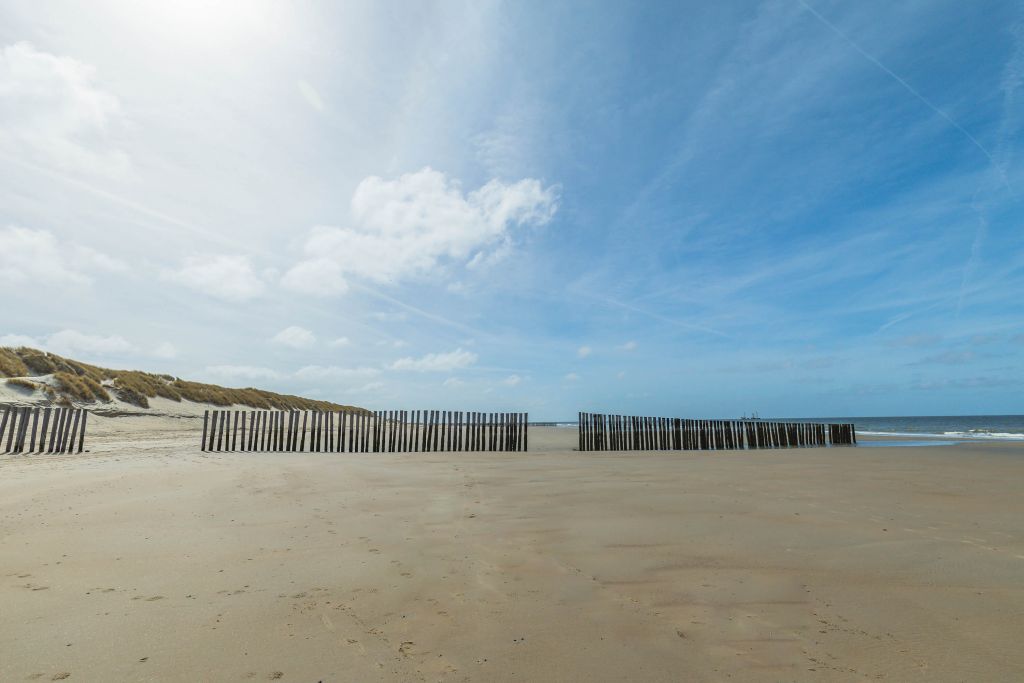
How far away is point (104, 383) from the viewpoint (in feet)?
84.9

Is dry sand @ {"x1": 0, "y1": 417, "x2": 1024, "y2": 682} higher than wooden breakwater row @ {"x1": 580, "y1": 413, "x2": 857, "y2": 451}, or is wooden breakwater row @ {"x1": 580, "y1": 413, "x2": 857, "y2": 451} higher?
wooden breakwater row @ {"x1": 580, "y1": 413, "x2": 857, "y2": 451}

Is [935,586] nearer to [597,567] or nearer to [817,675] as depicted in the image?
[817,675]

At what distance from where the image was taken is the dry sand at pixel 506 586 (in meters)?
2.45

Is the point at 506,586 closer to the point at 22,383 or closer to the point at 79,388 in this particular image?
the point at 22,383

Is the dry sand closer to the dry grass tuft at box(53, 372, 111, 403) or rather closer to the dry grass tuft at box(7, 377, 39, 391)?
the dry grass tuft at box(7, 377, 39, 391)

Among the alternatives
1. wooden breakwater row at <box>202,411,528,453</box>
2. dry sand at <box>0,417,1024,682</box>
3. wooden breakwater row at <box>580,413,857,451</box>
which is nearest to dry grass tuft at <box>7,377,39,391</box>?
wooden breakwater row at <box>202,411,528,453</box>

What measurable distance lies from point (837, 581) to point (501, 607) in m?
2.44

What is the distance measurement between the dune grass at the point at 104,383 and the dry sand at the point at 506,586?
69.7 ft

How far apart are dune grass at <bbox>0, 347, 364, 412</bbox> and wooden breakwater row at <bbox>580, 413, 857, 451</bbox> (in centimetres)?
2249

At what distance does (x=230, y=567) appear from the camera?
3.81 m

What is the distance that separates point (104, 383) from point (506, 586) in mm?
30721

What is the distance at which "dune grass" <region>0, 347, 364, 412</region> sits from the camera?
22719 millimetres

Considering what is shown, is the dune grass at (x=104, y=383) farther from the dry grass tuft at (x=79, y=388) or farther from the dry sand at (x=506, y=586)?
the dry sand at (x=506, y=586)

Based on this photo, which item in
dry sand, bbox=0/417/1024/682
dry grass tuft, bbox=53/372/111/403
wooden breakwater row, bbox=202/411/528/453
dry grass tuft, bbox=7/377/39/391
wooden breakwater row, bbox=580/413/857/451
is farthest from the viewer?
dry grass tuft, bbox=53/372/111/403
